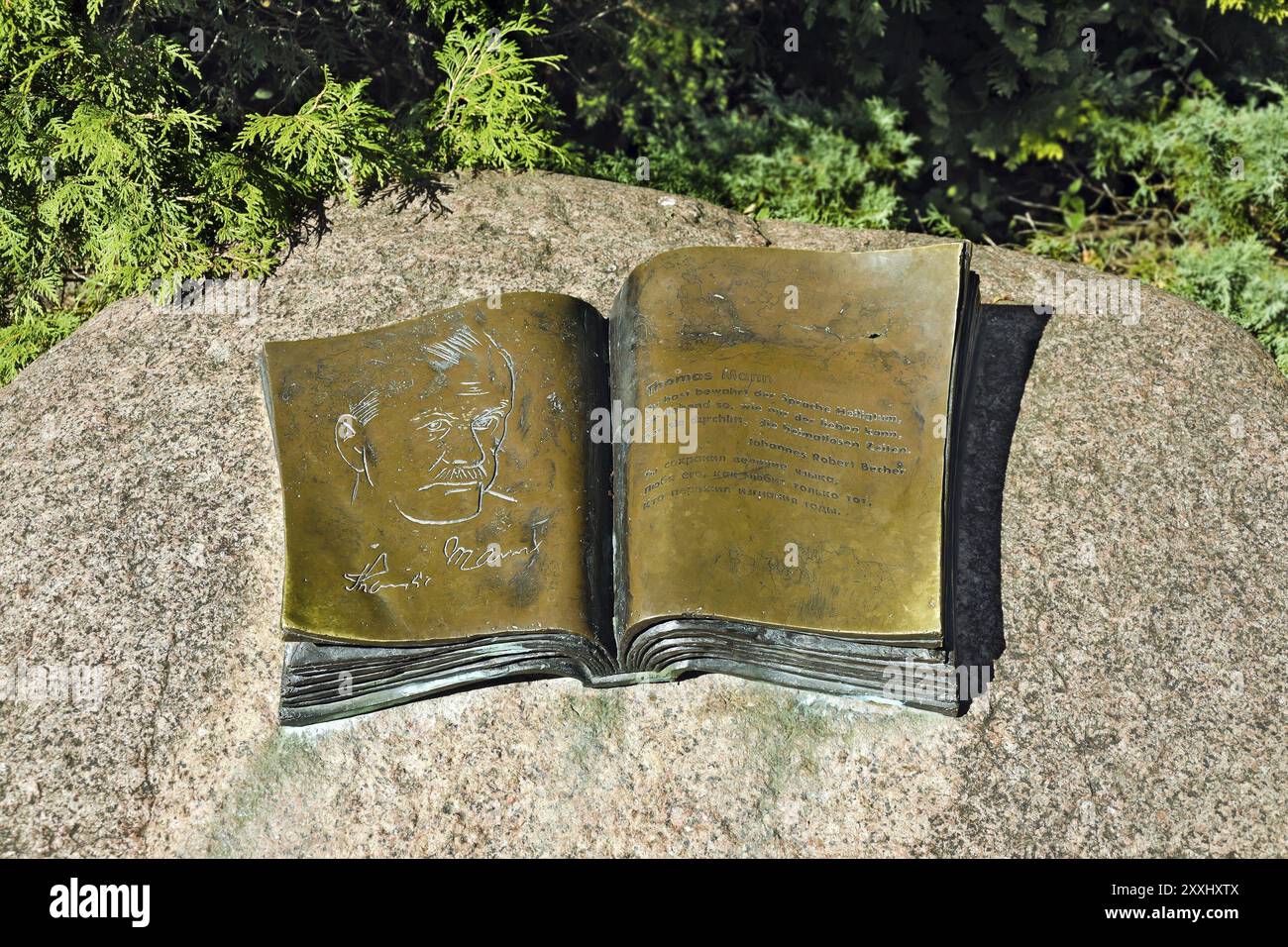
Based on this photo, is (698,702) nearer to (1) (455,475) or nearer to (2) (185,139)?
(1) (455,475)

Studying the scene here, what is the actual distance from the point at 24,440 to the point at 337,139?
1.41m

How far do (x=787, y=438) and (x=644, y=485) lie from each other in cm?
39

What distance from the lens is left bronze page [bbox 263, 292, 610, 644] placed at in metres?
2.89

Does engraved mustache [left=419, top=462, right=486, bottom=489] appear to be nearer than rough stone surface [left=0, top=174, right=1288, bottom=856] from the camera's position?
No

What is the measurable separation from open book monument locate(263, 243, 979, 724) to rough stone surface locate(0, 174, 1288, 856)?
0.54 feet

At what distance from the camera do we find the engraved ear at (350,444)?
10.2ft

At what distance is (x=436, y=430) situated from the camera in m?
3.15

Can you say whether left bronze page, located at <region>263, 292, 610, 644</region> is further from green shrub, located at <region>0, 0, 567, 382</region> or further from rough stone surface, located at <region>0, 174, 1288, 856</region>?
green shrub, located at <region>0, 0, 567, 382</region>

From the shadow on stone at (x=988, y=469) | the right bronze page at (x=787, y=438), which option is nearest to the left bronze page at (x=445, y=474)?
the right bronze page at (x=787, y=438)

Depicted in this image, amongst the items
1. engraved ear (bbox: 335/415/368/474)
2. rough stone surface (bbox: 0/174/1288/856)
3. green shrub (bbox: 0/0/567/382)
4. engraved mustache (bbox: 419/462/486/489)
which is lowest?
rough stone surface (bbox: 0/174/1288/856)

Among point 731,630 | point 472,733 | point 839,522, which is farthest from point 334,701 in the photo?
point 839,522
